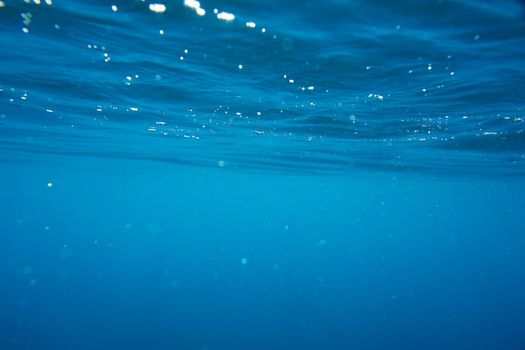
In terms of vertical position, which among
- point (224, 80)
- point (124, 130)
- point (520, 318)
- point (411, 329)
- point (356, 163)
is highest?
point (224, 80)

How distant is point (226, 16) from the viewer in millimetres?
7488

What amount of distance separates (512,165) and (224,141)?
19694 mm

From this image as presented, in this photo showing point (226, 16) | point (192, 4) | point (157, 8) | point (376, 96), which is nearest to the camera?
point (192, 4)

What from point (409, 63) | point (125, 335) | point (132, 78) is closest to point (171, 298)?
point (125, 335)

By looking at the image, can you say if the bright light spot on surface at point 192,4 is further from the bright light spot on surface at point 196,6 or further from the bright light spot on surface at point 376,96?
the bright light spot on surface at point 376,96

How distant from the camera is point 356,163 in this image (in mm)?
30734

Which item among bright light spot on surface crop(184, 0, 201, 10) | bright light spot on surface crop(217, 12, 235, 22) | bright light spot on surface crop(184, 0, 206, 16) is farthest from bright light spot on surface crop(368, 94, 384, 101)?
bright light spot on surface crop(184, 0, 201, 10)

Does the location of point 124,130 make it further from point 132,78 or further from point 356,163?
point 356,163

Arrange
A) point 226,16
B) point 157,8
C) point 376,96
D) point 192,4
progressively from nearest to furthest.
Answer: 1. point 192,4
2. point 157,8
3. point 226,16
4. point 376,96

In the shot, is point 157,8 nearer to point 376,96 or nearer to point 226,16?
point 226,16

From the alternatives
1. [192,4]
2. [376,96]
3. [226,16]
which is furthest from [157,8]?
[376,96]

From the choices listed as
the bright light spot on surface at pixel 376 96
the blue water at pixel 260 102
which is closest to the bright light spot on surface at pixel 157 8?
the blue water at pixel 260 102

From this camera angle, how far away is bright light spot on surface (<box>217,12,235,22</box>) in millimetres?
7390

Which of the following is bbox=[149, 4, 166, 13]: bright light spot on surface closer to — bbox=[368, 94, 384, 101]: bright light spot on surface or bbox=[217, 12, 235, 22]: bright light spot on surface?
bbox=[217, 12, 235, 22]: bright light spot on surface
